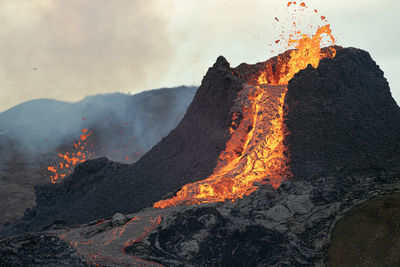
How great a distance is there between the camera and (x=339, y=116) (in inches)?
799

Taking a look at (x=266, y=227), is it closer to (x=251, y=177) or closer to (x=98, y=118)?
(x=251, y=177)

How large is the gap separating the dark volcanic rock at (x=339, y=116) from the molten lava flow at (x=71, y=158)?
4420 centimetres

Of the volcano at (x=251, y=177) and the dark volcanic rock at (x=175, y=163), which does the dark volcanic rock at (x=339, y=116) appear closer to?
the volcano at (x=251, y=177)

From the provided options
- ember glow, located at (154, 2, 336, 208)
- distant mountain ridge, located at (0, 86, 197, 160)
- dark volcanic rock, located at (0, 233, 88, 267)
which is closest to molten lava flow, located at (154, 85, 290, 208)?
ember glow, located at (154, 2, 336, 208)

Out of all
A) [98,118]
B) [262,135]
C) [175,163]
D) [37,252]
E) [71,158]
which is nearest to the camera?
[37,252]

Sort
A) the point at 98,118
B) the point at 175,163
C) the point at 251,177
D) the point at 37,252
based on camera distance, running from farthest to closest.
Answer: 1. the point at 98,118
2. the point at 175,163
3. the point at 251,177
4. the point at 37,252

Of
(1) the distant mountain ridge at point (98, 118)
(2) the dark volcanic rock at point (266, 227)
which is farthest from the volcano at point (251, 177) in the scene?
(1) the distant mountain ridge at point (98, 118)

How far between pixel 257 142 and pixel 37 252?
13.2m

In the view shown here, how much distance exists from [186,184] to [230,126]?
Result: 5109 millimetres

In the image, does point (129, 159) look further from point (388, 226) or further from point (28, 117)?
point (388, 226)

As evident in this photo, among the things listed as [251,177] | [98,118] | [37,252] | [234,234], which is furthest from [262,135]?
[98,118]

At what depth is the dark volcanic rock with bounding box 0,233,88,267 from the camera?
491 inches

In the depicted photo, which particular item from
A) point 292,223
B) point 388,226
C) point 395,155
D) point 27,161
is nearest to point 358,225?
point 388,226

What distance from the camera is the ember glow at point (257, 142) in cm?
1878
